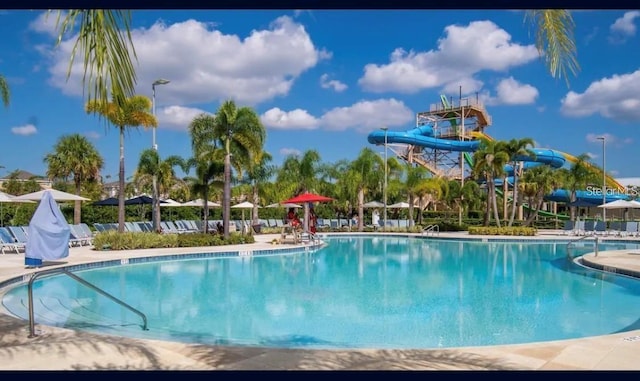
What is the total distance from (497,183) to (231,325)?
1661 inches

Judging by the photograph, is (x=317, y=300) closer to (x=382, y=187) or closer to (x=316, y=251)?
(x=316, y=251)

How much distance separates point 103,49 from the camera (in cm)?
368

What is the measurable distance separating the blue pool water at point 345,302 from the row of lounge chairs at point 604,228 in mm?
12891

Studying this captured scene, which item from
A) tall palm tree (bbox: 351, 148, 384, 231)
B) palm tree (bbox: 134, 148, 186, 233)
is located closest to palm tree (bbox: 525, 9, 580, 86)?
palm tree (bbox: 134, 148, 186, 233)

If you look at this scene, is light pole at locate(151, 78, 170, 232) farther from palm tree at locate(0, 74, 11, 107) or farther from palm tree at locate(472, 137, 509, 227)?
→ palm tree at locate(472, 137, 509, 227)

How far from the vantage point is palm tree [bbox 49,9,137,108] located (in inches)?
138

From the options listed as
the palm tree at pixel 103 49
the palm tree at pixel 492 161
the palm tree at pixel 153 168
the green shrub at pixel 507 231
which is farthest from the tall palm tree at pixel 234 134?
the palm tree at pixel 103 49

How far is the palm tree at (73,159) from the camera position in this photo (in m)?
25.8

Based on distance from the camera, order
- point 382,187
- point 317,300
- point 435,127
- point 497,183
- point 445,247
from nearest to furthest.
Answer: point 317,300
point 445,247
point 382,187
point 497,183
point 435,127

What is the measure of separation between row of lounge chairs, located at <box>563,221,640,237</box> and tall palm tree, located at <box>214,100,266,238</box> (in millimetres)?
17458

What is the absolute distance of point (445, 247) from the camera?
21.9 m

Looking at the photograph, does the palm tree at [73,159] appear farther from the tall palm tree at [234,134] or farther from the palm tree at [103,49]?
the palm tree at [103,49]

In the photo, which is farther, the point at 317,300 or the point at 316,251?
the point at 316,251
